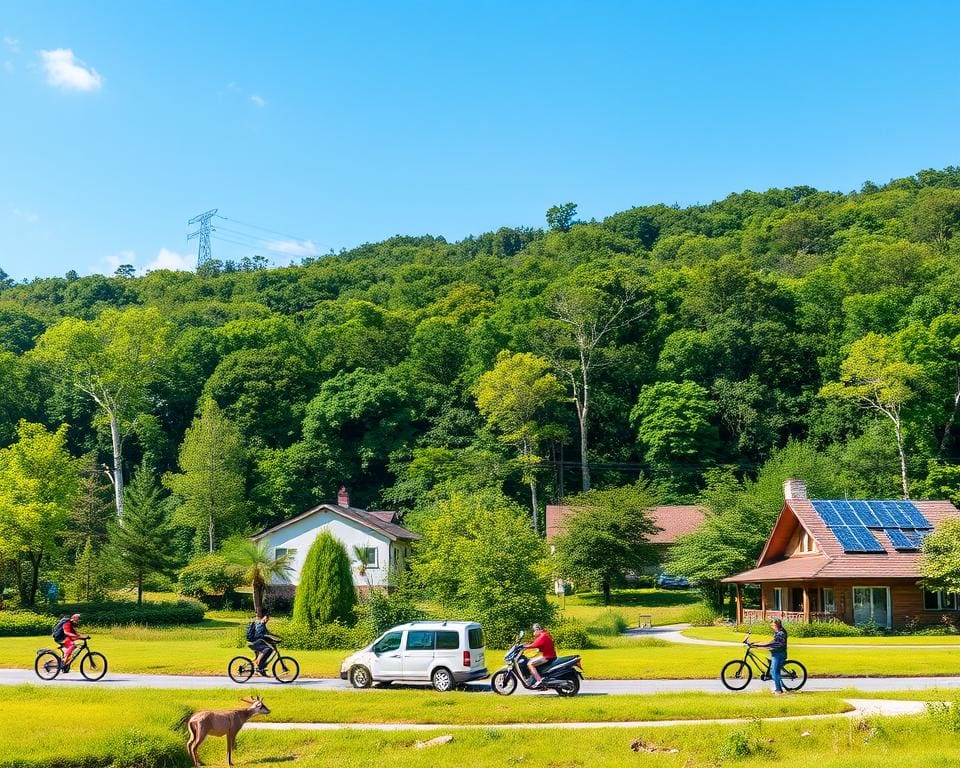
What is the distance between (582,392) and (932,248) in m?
36.2

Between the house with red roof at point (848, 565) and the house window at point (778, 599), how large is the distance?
5 cm

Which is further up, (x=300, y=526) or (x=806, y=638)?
(x=300, y=526)

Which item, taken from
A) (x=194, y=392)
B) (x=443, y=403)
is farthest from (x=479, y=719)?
(x=194, y=392)

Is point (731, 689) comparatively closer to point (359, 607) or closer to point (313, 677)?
point (313, 677)

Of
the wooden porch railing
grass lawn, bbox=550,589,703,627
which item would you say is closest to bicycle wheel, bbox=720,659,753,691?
the wooden porch railing

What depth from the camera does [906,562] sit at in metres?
42.8

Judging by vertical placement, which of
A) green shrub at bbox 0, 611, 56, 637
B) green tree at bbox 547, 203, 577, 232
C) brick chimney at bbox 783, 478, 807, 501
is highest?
green tree at bbox 547, 203, 577, 232

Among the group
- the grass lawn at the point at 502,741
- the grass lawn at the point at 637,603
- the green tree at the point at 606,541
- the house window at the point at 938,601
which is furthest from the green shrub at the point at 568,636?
the green tree at the point at 606,541

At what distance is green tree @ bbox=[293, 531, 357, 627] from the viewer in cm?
3622

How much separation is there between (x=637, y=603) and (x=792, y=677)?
124 feet

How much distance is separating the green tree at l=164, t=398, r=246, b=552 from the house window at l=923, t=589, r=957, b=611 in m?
47.2

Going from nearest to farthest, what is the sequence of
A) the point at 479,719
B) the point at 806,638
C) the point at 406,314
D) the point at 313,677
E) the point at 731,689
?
the point at 479,719 → the point at 731,689 → the point at 313,677 → the point at 806,638 → the point at 406,314

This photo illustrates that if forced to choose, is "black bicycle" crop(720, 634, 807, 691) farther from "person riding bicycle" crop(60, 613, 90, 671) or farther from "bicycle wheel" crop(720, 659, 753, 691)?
"person riding bicycle" crop(60, 613, 90, 671)

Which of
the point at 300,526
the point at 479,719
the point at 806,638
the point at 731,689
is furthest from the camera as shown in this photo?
the point at 300,526
